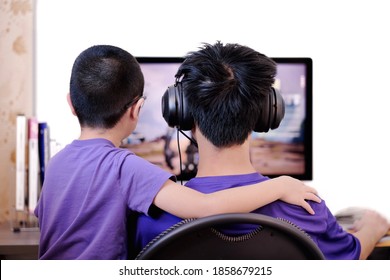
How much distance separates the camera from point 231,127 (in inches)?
40.9

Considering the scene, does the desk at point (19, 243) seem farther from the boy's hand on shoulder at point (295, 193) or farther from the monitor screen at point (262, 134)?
the boy's hand on shoulder at point (295, 193)

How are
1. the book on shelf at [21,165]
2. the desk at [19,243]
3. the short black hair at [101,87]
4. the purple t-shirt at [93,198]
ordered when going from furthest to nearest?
the book on shelf at [21,165], the desk at [19,243], the short black hair at [101,87], the purple t-shirt at [93,198]

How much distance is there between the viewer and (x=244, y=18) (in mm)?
2242

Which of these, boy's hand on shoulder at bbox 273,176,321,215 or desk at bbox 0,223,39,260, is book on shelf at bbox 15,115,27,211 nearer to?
desk at bbox 0,223,39,260

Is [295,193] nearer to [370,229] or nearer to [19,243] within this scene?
[370,229]

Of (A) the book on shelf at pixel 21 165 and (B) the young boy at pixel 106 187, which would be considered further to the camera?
(A) the book on shelf at pixel 21 165

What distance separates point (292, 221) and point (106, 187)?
37 centimetres

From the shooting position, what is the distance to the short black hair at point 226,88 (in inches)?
39.8

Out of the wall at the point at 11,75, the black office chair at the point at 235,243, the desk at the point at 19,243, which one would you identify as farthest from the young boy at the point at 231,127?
the wall at the point at 11,75

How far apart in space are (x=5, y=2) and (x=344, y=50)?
144 cm

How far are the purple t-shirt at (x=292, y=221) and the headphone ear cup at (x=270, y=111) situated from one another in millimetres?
107

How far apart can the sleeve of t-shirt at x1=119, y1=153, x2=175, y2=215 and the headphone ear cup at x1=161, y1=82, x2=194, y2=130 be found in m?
0.12
